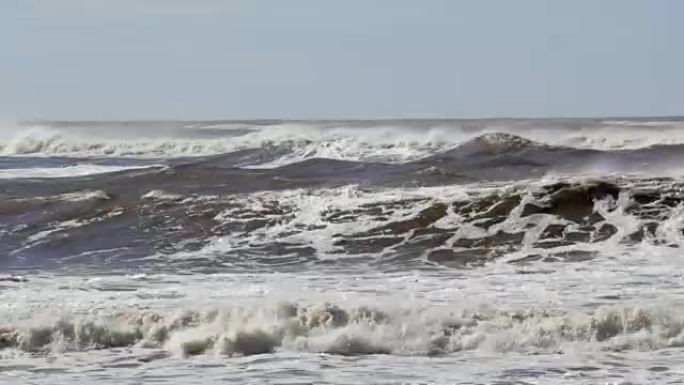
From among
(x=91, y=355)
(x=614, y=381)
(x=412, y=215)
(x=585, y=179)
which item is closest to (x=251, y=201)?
(x=412, y=215)

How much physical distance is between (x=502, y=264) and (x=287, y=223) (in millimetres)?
4042

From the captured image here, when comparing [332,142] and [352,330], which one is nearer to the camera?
[352,330]

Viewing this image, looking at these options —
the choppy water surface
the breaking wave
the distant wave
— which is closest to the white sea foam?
the distant wave

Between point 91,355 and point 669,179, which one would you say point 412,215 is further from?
point 91,355

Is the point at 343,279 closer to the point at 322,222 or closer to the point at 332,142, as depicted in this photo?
the point at 322,222

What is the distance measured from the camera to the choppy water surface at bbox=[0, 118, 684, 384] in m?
7.15

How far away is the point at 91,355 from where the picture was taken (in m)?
7.54

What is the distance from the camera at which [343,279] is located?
10203 mm

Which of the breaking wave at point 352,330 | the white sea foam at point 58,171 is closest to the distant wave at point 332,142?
the white sea foam at point 58,171

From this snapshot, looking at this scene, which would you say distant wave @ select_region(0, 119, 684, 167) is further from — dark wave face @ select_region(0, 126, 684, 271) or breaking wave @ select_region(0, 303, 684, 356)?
breaking wave @ select_region(0, 303, 684, 356)

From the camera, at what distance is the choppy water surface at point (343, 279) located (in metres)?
7.15

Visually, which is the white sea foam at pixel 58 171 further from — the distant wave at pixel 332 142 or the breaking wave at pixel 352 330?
the breaking wave at pixel 352 330

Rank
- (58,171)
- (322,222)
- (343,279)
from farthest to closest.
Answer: (58,171)
(322,222)
(343,279)

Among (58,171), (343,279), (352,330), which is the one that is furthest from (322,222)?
(58,171)
